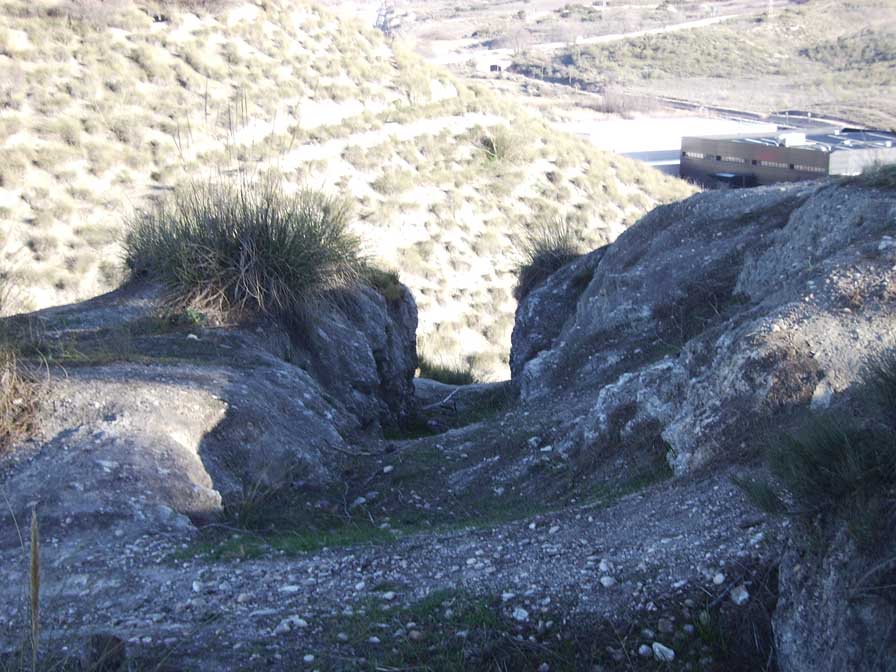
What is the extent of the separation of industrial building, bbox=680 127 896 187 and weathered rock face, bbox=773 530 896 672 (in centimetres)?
1149

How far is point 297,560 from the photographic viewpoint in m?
5.28

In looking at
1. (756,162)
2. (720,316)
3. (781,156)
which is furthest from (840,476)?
(756,162)

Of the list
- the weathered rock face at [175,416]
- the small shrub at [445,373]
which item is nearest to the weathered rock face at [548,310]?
the weathered rock face at [175,416]

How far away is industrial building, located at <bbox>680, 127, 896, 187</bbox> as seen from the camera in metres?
19.0

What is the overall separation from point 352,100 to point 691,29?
4217 centimetres

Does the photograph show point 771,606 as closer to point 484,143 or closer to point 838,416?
point 838,416

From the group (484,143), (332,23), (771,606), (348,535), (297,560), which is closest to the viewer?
(771,606)

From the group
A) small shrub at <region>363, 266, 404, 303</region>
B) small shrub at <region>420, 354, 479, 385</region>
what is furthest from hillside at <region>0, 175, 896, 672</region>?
small shrub at <region>420, 354, 479, 385</region>

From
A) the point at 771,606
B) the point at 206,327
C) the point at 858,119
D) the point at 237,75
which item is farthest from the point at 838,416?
the point at 858,119

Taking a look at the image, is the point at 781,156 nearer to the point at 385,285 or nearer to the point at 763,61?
the point at 385,285

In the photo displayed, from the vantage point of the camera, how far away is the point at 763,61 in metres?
57.3

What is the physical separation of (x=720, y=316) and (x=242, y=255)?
488cm

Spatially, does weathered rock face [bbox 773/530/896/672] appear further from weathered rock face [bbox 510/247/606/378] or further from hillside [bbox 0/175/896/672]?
weathered rock face [bbox 510/247/606/378]

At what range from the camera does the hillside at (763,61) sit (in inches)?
1891
